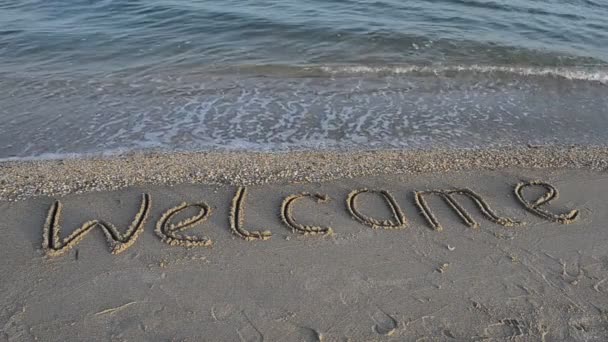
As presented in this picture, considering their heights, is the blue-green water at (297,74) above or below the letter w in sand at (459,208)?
above

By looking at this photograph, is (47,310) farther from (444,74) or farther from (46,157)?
(444,74)

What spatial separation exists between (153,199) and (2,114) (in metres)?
3.34

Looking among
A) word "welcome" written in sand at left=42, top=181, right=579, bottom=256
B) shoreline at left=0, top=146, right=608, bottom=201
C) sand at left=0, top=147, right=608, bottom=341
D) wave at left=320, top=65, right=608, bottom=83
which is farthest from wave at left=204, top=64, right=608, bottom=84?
word "welcome" written in sand at left=42, top=181, right=579, bottom=256

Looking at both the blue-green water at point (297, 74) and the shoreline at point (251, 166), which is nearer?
the shoreline at point (251, 166)

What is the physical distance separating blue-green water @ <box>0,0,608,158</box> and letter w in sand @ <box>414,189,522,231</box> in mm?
1342

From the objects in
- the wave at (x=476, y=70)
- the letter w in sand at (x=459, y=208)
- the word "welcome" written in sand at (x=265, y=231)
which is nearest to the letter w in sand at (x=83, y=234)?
the word "welcome" written in sand at (x=265, y=231)

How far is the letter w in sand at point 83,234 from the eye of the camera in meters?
4.23

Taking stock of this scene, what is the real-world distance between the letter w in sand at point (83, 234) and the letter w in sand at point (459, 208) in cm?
245

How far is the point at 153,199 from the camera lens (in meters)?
4.93

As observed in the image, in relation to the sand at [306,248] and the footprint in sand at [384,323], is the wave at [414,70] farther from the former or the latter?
the footprint in sand at [384,323]

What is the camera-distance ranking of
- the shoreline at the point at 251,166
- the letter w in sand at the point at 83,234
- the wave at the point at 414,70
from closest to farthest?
the letter w in sand at the point at 83,234
the shoreline at the point at 251,166
the wave at the point at 414,70

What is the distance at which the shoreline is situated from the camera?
17.0ft

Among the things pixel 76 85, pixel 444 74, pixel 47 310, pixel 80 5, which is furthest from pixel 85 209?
pixel 80 5

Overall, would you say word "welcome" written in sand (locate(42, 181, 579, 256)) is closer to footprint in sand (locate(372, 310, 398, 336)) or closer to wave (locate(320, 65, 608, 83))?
footprint in sand (locate(372, 310, 398, 336))
